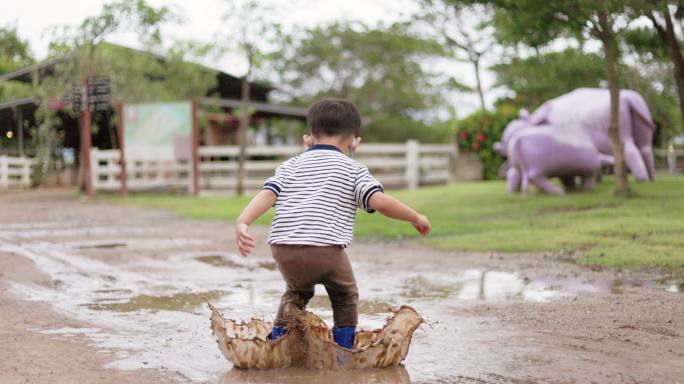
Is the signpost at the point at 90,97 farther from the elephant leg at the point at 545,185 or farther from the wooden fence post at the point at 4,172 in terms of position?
the elephant leg at the point at 545,185

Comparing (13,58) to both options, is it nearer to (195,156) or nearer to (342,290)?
(195,156)

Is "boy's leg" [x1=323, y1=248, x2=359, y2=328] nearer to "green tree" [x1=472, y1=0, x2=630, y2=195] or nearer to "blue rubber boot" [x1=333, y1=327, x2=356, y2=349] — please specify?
"blue rubber boot" [x1=333, y1=327, x2=356, y2=349]

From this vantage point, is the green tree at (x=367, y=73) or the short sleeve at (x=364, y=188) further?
the green tree at (x=367, y=73)

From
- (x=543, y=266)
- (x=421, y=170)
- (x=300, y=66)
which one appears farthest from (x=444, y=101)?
(x=543, y=266)

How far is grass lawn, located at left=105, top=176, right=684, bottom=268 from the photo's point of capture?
27.7 feet

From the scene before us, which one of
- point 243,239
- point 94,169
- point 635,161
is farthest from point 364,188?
point 94,169

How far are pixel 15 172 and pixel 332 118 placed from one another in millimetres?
16694

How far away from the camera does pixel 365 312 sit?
5.56m

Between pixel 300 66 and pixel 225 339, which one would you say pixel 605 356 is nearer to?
pixel 225 339

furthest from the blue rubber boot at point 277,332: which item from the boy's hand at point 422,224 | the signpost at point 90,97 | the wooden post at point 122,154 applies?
the wooden post at point 122,154

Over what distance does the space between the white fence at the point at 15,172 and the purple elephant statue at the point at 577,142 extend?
381 inches

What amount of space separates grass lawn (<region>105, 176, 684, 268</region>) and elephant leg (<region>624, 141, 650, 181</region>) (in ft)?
0.58

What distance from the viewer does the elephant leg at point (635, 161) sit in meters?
14.5

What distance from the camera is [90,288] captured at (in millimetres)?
6660
